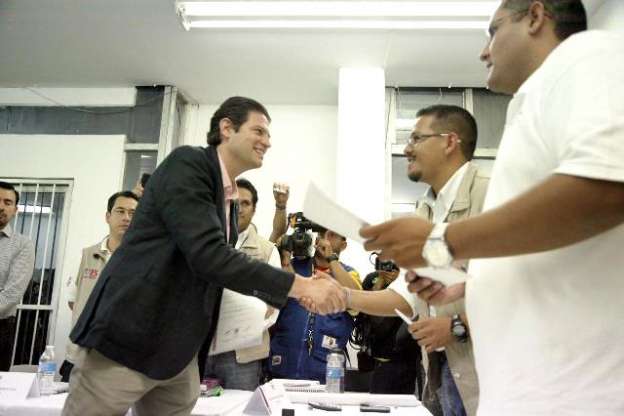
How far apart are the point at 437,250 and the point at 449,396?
99cm

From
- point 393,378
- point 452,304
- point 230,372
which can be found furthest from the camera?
point 393,378

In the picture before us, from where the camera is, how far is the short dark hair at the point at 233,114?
198 cm

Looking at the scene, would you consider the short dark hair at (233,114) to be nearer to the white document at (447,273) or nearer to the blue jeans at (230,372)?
the blue jeans at (230,372)

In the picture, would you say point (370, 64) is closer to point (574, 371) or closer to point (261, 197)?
point (261, 197)

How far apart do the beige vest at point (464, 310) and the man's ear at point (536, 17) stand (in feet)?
2.33

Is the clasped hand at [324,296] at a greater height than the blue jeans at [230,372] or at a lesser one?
greater

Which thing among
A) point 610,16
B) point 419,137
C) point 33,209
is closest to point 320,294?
point 419,137

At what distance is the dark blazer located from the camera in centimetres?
130

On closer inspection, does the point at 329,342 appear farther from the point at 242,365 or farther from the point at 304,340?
the point at 242,365

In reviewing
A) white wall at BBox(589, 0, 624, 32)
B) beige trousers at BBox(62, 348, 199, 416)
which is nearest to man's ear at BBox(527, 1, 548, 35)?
beige trousers at BBox(62, 348, 199, 416)

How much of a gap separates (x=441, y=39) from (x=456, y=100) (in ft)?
3.12

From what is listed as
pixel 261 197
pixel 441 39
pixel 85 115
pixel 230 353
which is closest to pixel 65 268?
pixel 85 115

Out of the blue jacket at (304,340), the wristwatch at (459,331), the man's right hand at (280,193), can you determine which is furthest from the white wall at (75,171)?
the wristwatch at (459,331)

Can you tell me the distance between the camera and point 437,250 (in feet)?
2.33
